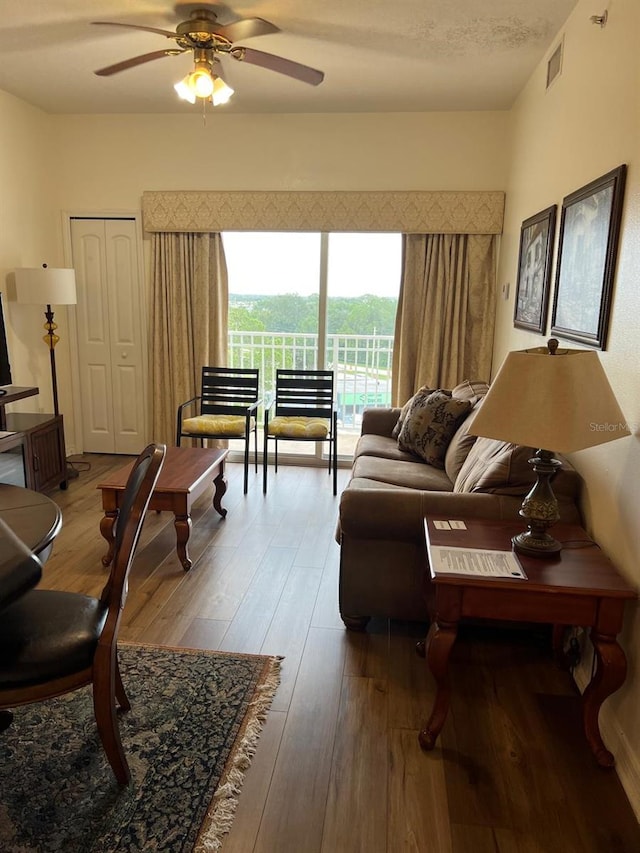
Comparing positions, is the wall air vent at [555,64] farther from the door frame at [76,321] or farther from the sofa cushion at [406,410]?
the door frame at [76,321]

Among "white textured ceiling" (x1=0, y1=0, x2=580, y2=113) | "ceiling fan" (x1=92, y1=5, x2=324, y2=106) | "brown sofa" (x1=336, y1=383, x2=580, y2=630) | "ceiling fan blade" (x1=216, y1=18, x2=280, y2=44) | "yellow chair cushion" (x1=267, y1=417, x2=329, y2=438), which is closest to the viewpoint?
"brown sofa" (x1=336, y1=383, x2=580, y2=630)

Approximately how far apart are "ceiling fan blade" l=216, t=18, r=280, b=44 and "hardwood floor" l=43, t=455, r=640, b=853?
8.36ft

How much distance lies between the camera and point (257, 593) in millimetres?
2803

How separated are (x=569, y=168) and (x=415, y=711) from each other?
2.48 metres

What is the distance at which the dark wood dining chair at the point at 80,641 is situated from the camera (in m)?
1.49

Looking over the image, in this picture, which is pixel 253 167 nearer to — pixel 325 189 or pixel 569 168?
pixel 325 189

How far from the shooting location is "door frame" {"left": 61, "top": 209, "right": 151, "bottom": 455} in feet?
15.6

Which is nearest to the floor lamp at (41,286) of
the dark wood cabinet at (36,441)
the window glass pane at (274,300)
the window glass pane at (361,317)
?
the dark wood cabinet at (36,441)

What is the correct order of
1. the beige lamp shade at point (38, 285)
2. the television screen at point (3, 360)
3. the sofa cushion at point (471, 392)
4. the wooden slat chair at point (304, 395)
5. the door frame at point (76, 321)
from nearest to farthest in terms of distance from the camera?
the sofa cushion at point (471, 392)
the television screen at point (3, 360)
the beige lamp shade at point (38, 285)
the wooden slat chair at point (304, 395)
the door frame at point (76, 321)

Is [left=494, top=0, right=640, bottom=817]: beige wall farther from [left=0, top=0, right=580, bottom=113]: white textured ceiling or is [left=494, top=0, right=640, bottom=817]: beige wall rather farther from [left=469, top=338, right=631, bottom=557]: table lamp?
[left=0, top=0, right=580, bottom=113]: white textured ceiling

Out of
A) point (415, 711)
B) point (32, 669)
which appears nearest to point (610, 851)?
point (415, 711)

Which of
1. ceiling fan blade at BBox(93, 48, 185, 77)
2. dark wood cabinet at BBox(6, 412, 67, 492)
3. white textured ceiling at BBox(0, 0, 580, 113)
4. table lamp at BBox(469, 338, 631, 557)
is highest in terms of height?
white textured ceiling at BBox(0, 0, 580, 113)

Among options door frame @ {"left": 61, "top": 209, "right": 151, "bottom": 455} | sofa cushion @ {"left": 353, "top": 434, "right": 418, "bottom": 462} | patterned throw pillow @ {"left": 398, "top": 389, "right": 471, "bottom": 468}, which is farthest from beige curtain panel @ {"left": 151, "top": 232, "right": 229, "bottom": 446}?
patterned throw pillow @ {"left": 398, "top": 389, "right": 471, "bottom": 468}

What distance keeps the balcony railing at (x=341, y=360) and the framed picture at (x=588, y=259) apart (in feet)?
7.54
